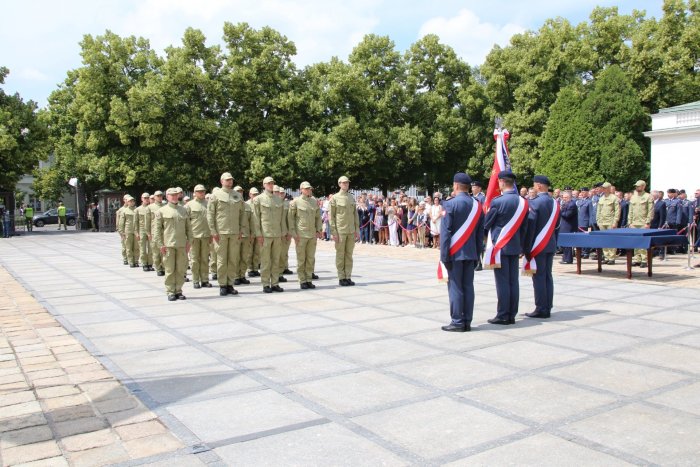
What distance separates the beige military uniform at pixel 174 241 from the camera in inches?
434

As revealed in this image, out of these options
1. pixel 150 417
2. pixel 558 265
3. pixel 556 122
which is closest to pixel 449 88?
pixel 556 122

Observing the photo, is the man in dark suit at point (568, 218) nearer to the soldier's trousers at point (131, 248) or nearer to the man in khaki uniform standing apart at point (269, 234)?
the man in khaki uniform standing apart at point (269, 234)

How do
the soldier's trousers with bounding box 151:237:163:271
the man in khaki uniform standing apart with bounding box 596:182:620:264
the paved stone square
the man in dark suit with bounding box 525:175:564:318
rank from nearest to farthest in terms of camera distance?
the paved stone square → the man in dark suit with bounding box 525:175:564:318 → the soldier's trousers with bounding box 151:237:163:271 → the man in khaki uniform standing apart with bounding box 596:182:620:264

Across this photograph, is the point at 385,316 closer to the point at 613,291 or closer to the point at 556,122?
the point at 613,291

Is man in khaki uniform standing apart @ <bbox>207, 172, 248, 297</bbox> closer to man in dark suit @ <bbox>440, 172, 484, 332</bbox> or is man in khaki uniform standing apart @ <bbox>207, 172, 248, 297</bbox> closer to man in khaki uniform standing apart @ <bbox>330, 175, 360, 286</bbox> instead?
man in khaki uniform standing apart @ <bbox>330, 175, 360, 286</bbox>

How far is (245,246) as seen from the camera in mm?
13797

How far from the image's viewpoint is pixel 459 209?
8.12m

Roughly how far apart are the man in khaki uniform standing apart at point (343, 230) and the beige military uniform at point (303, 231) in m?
0.45

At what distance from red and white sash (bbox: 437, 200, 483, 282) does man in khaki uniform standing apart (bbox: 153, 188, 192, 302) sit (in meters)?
5.01

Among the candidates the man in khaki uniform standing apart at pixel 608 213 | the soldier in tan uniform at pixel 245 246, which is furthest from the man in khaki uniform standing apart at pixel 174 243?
the man in khaki uniform standing apart at pixel 608 213

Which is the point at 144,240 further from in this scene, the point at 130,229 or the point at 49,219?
the point at 49,219

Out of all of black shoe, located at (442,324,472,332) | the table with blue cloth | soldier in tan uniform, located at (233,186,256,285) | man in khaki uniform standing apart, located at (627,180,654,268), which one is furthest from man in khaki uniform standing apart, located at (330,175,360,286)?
man in khaki uniform standing apart, located at (627,180,654,268)

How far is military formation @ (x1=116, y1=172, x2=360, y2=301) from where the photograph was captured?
1123 cm

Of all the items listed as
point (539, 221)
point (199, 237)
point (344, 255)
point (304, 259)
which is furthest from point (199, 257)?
point (539, 221)
